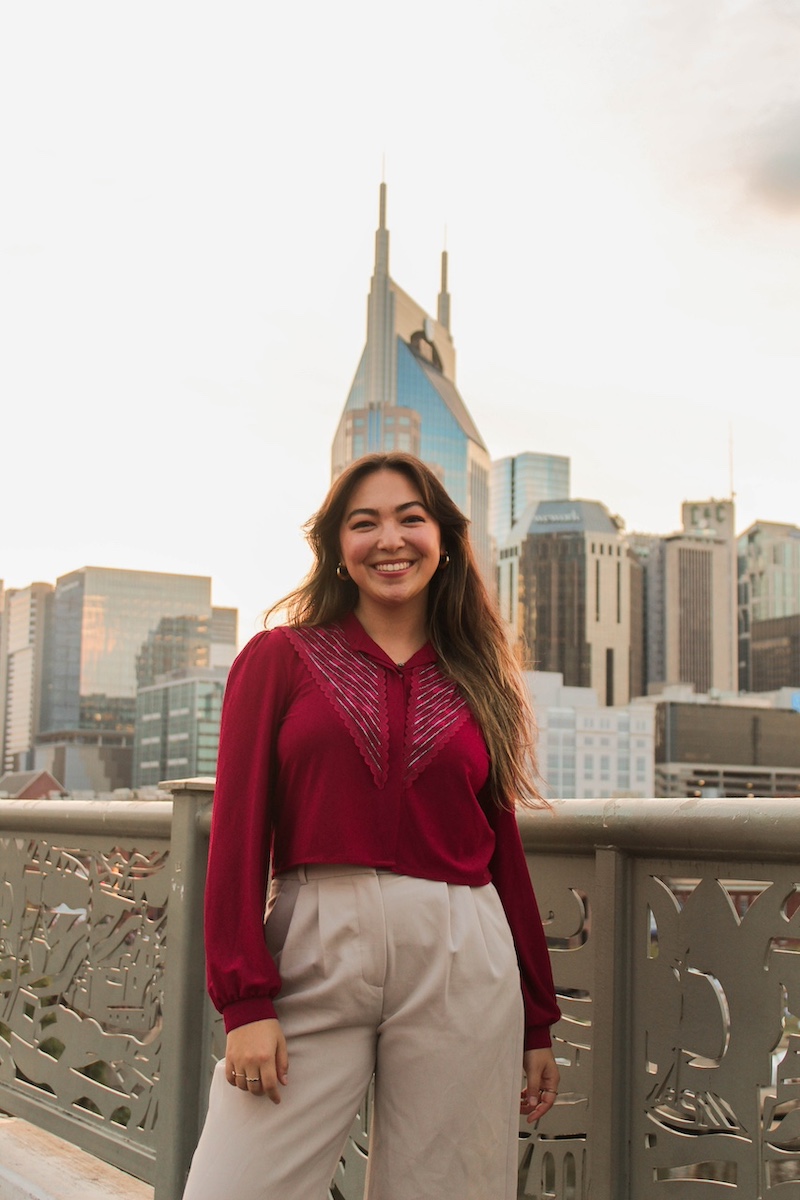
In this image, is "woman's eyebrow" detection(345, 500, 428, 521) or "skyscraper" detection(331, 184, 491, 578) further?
"skyscraper" detection(331, 184, 491, 578)

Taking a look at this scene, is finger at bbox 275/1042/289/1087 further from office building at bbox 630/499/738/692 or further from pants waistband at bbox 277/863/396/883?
office building at bbox 630/499/738/692

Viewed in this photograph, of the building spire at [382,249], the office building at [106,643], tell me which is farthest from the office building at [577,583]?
the office building at [106,643]

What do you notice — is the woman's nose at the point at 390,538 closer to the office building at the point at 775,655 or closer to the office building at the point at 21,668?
the office building at the point at 775,655

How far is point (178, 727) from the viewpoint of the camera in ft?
482

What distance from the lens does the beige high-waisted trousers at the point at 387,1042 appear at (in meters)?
1.92

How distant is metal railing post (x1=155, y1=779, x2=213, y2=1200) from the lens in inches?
125

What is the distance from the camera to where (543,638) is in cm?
14925

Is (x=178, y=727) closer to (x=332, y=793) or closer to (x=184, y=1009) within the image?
(x=184, y=1009)

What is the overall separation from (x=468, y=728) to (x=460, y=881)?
0.86 ft

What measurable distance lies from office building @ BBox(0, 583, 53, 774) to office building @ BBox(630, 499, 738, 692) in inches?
3226

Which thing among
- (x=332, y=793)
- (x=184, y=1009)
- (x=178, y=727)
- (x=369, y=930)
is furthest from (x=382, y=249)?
(x=369, y=930)

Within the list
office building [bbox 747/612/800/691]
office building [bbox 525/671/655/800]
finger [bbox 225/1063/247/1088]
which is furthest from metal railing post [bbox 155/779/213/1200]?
office building [bbox 747/612/800/691]

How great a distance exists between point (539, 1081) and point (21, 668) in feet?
603

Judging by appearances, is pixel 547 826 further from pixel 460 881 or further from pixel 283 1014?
pixel 283 1014
